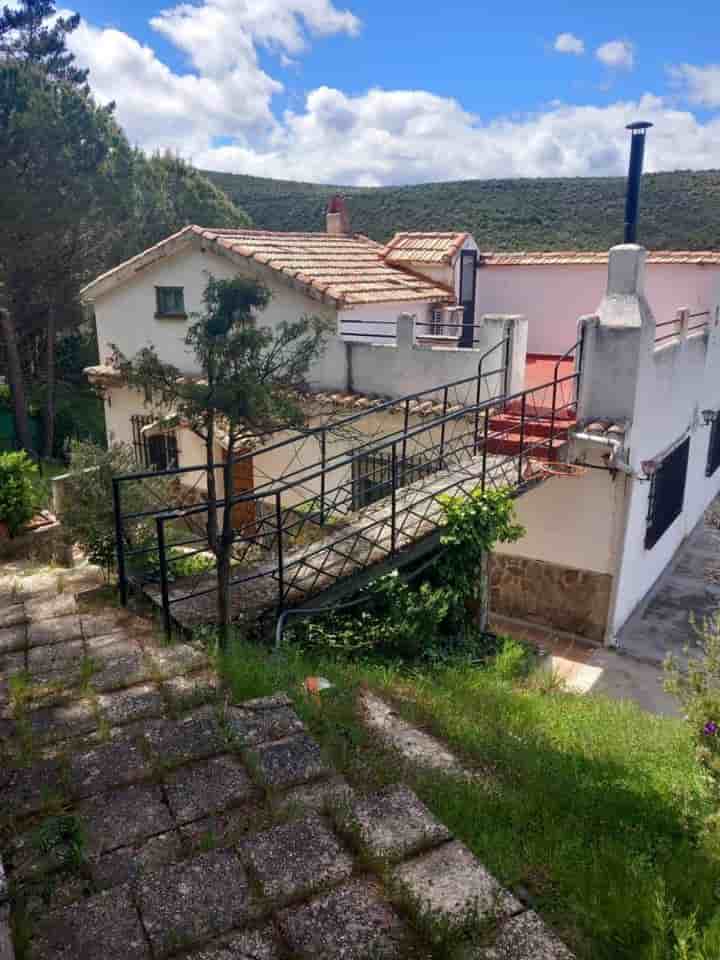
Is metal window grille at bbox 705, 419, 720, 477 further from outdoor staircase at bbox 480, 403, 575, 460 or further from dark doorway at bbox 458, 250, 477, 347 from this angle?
outdoor staircase at bbox 480, 403, 575, 460

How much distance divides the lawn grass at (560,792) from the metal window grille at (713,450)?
1072 centimetres

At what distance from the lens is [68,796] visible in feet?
11.2

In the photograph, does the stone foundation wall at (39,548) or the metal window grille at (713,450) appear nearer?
the stone foundation wall at (39,548)

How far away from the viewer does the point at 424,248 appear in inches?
593

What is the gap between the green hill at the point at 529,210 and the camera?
43.4 metres

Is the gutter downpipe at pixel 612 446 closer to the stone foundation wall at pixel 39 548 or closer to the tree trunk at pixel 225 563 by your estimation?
the tree trunk at pixel 225 563

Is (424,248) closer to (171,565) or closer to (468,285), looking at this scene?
(468,285)

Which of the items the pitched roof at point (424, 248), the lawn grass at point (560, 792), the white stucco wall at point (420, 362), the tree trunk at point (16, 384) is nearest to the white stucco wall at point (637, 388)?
the white stucco wall at point (420, 362)

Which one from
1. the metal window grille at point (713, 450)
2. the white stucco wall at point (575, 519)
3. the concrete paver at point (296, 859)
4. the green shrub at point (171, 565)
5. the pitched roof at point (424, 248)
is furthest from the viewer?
the metal window grille at point (713, 450)

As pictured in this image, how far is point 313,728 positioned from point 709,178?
53874 millimetres

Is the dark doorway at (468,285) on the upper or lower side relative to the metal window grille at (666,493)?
upper

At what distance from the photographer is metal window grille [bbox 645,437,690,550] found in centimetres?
1104

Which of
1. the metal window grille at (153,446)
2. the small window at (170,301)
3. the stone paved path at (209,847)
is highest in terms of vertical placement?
the small window at (170,301)

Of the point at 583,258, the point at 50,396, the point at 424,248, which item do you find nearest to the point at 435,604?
the point at 424,248
